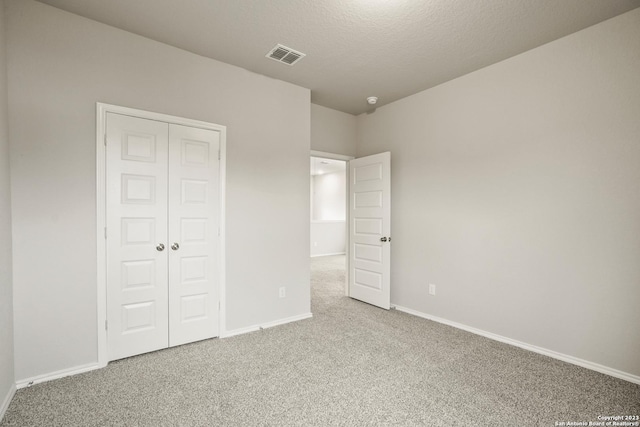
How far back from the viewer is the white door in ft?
12.5

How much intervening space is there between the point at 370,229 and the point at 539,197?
1931 millimetres

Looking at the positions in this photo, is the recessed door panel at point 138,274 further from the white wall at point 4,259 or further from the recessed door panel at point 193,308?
the white wall at point 4,259

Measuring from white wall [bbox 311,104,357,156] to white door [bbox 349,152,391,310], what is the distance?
317 mm

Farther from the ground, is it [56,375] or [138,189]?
[138,189]

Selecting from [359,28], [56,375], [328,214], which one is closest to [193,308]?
[56,375]

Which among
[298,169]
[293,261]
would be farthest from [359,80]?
[293,261]

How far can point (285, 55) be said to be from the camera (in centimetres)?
280

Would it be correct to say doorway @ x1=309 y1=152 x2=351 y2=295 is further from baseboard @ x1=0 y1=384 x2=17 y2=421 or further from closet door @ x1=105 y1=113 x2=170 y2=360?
baseboard @ x1=0 y1=384 x2=17 y2=421

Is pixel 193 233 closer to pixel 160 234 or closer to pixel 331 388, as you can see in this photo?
pixel 160 234

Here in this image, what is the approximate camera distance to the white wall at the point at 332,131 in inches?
162

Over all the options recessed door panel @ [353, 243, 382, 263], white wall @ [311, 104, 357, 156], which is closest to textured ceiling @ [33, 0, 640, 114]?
white wall @ [311, 104, 357, 156]

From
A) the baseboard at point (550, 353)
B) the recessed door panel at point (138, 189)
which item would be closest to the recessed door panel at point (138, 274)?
the recessed door panel at point (138, 189)

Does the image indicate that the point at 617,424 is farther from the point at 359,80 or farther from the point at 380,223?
the point at 359,80

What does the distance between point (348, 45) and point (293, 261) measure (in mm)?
2326
